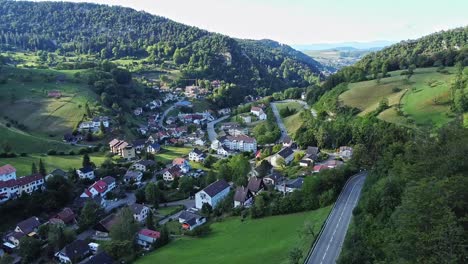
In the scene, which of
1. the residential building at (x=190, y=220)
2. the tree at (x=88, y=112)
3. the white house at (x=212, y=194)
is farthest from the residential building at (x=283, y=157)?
the tree at (x=88, y=112)

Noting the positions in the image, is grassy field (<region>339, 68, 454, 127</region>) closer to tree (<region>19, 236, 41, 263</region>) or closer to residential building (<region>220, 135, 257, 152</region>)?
residential building (<region>220, 135, 257, 152</region>)

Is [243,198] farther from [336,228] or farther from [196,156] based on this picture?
[196,156]

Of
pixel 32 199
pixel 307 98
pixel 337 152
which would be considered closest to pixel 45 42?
→ pixel 307 98

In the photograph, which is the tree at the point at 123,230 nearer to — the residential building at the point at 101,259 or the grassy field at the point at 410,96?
the residential building at the point at 101,259

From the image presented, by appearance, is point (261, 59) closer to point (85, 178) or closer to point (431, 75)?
point (431, 75)

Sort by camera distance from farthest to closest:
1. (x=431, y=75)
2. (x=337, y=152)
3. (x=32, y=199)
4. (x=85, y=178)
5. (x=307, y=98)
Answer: (x=307, y=98)
(x=431, y=75)
(x=337, y=152)
(x=85, y=178)
(x=32, y=199)

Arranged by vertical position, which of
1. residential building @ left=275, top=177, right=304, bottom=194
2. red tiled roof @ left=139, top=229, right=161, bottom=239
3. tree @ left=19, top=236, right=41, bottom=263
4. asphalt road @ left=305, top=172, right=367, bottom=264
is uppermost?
asphalt road @ left=305, top=172, right=367, bottom=264

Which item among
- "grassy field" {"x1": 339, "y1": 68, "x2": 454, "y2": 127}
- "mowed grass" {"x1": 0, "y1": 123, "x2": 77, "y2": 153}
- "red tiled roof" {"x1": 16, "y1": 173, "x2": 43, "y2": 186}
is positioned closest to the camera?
"red tiled roof" {"x1": 16, "y1": 173, "x2": 43, "y2": 186}

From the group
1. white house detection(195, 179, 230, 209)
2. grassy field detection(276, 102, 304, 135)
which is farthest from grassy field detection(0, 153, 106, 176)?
grassy field detection(276, 102, 304, 135)
